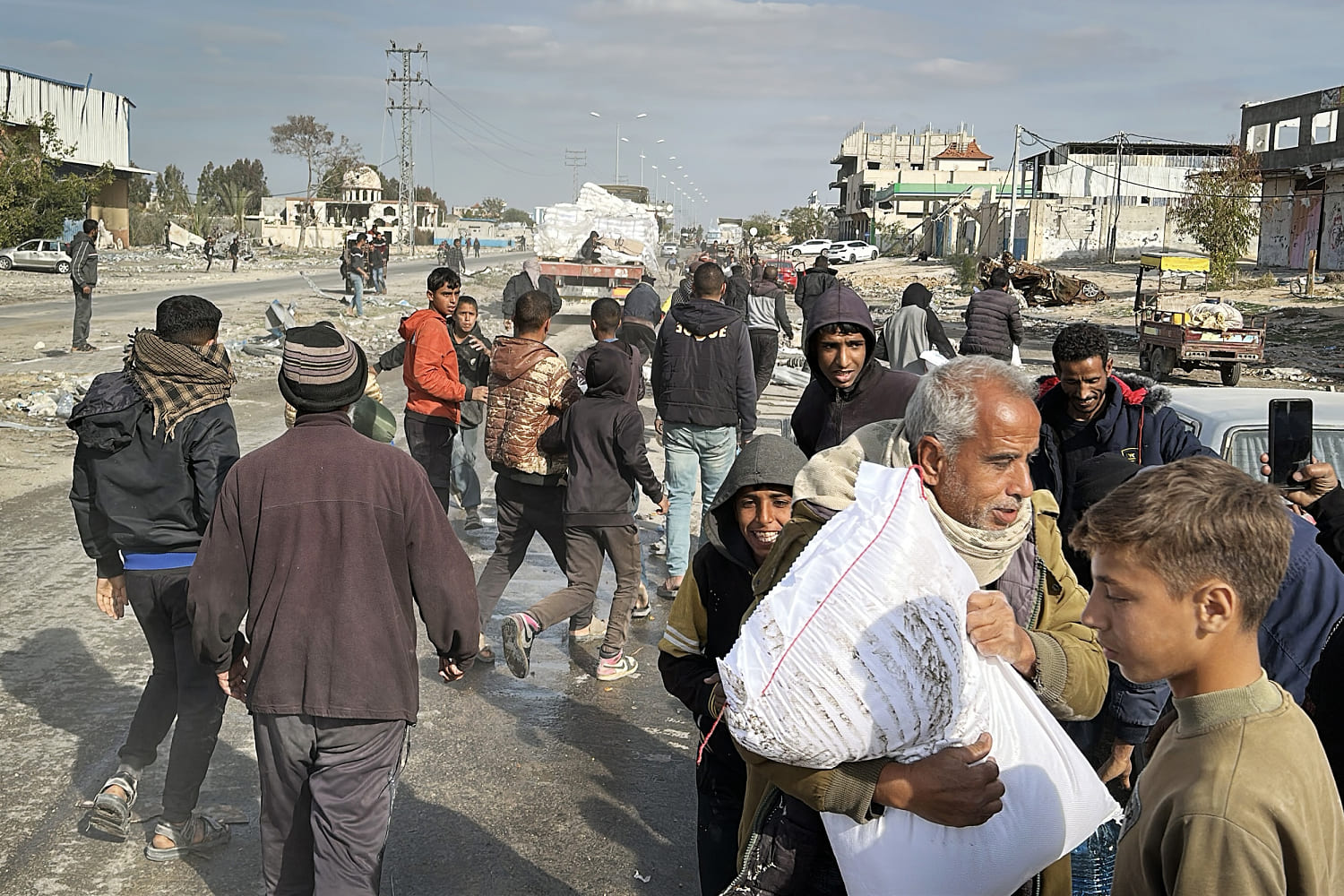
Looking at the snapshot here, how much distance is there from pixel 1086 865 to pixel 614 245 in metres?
26.7

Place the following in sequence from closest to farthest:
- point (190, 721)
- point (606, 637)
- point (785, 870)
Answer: point (785, 870)
point (190, 721)
point (606, 637)

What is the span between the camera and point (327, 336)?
3.44 meters

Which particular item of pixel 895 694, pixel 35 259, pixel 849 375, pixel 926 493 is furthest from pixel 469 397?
pixel 35 259

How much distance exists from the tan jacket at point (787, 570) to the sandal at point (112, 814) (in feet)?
9.27

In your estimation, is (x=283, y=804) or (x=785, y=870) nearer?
(x=785, y=870)

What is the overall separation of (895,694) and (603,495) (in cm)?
416

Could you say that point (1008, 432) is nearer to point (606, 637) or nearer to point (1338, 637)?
point (1338, 637)

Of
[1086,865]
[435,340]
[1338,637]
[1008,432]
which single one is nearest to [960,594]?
[1008,432]

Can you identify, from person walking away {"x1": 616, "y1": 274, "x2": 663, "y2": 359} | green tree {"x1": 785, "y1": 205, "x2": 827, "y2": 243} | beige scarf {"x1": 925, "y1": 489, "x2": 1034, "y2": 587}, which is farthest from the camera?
green tree {"x1": 785, "y1": 205, "x2": 827, "y2": 243}

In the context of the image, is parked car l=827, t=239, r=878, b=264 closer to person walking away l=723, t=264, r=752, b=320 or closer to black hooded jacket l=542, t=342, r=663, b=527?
person walking away l=723, t=264, r=752, b=320

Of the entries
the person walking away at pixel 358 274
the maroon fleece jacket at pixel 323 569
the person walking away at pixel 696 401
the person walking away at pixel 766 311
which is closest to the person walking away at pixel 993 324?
the person walking away at pixel 766 311

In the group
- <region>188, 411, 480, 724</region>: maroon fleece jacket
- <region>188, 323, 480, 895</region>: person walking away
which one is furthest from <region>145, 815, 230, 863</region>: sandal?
<region>188, 411, 480, 724</region>: maroon fleece jacket

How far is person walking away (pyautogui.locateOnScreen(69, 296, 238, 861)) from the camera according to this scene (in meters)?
4.05

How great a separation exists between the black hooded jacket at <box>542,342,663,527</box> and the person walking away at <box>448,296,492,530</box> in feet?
5.32
